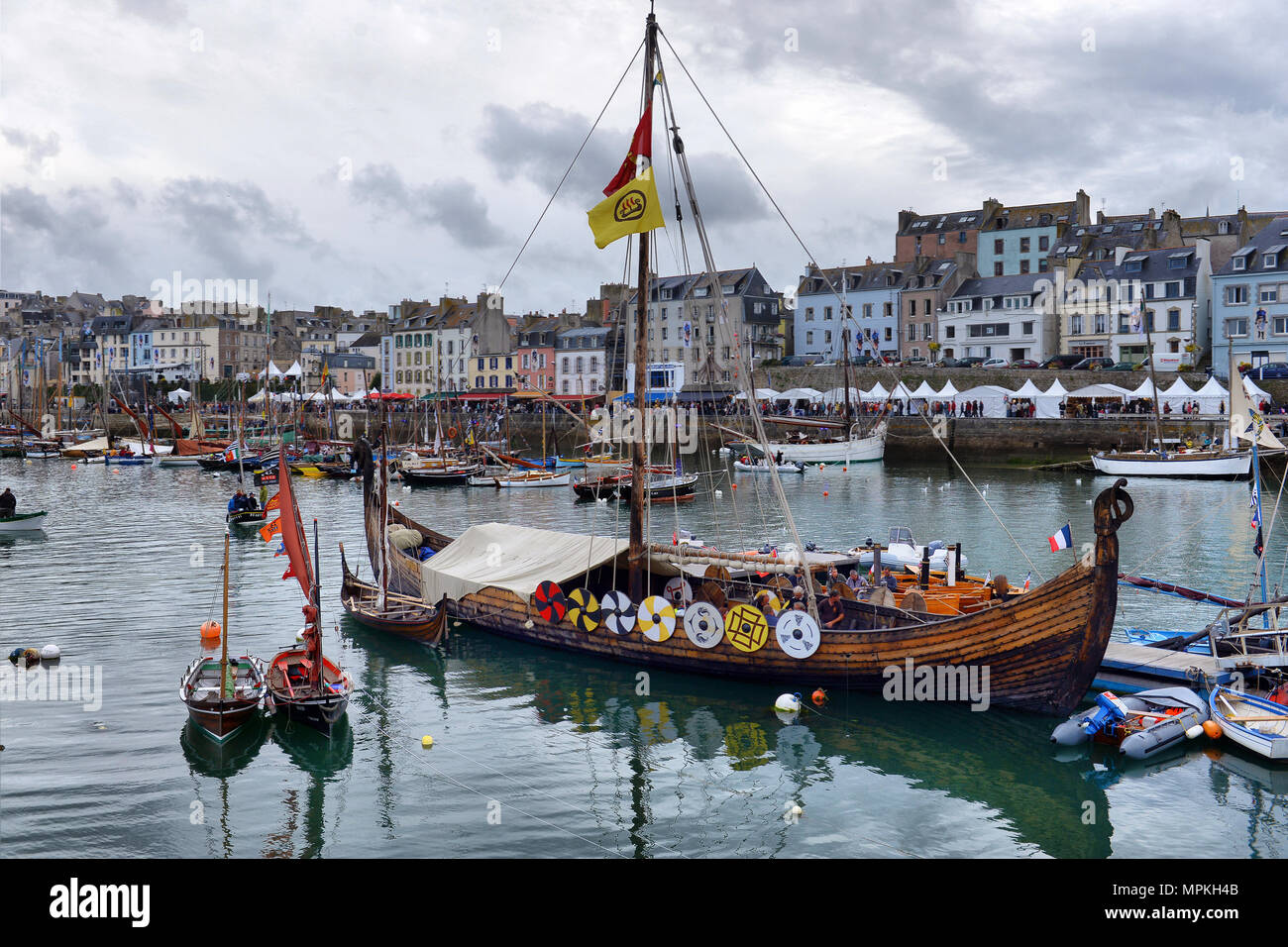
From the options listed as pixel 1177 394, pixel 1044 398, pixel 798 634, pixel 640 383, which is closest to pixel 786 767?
pixel 798 634

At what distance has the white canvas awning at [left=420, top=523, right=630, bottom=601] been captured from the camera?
24719 millimetres

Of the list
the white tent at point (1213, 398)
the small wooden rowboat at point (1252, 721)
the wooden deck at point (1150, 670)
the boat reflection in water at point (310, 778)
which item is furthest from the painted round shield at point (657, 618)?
the white tent at point (1213, 398)

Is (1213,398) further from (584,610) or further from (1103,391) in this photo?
(584,610)

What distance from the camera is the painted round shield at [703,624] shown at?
21.5 m

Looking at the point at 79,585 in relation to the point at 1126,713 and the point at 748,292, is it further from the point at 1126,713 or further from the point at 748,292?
the point at 748,292

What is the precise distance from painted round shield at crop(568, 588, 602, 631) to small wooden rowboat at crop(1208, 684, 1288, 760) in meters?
11.7

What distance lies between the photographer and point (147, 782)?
17.2 metres

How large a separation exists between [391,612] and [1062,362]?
230ft

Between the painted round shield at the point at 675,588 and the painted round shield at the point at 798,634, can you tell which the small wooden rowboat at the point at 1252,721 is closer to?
the painted round shield at the point at 798,634

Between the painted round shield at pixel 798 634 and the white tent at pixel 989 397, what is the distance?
6168 centimetres
